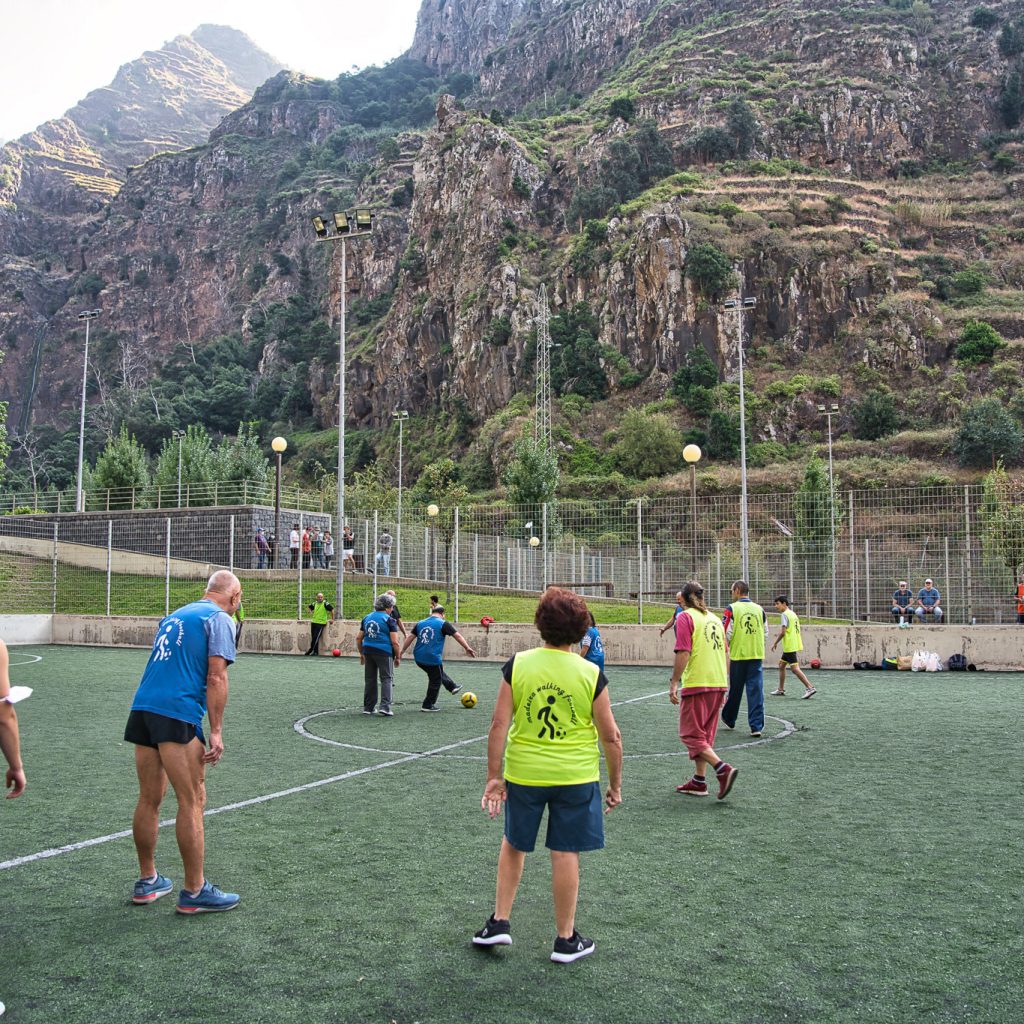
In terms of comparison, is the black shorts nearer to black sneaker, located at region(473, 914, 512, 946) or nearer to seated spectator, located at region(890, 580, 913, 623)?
black sneaker, located at region(473, 914, 512, 946)

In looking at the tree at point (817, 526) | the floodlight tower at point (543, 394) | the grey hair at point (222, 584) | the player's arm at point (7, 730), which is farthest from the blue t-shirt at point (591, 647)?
the floodlight tower at point (543, 394)

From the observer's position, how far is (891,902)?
5.30m

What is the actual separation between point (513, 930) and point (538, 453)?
148 ft

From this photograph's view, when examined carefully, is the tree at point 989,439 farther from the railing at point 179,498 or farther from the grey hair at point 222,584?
the grey hair at point 222,584

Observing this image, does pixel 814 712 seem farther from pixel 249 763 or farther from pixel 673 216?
pixel 673 216

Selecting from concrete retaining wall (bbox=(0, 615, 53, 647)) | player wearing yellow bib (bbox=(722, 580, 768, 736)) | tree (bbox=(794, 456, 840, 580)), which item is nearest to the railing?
concrete retaining wall (bbox=(0, 615, 53, 647))

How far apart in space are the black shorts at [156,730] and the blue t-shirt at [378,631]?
26.1ft

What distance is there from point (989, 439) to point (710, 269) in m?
28.8

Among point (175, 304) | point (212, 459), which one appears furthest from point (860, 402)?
point (175, 304)

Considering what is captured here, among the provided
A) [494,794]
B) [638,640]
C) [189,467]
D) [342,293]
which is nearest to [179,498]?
[189,467]

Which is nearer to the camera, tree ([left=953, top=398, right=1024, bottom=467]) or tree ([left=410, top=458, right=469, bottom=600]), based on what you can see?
tree ([left=953, top=398, right=1024, bottom=467])

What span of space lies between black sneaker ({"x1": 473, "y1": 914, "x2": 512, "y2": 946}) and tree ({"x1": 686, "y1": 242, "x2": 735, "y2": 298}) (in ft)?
274

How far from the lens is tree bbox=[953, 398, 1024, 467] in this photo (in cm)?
6394

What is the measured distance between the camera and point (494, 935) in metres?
4.57
